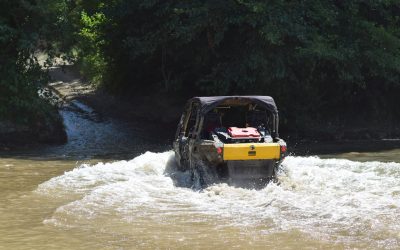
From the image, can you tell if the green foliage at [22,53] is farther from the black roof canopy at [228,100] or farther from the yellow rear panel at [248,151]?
the yellow rear panel at [248,151]

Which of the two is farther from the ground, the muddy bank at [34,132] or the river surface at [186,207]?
the muddy bank at [34,132]

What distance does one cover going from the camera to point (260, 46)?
18859 mm

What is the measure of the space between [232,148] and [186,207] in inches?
69.5

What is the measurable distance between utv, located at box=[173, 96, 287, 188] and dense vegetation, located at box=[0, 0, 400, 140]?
509 cm

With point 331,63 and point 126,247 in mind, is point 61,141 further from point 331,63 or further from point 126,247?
point 126,247

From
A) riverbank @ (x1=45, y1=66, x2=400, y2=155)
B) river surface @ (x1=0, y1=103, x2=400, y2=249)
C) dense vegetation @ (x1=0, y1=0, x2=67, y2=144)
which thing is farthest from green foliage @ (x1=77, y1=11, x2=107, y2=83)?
river surface @ (x1=0, y1=103, x2=400, y2=249)

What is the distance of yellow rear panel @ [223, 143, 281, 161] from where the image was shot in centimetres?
1138

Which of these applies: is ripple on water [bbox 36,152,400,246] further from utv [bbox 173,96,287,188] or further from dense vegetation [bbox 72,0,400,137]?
dense vegetation [bbox 72,0,400,137]

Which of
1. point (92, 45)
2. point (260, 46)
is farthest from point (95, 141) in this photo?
point (92, 45)

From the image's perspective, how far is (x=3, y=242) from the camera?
793 centimetres

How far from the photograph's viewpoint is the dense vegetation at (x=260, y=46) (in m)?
18.4

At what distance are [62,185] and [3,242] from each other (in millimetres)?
4250

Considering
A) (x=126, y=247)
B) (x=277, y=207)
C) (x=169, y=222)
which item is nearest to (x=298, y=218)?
(x=277, y=207)

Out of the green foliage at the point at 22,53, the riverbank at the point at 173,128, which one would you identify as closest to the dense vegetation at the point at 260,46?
the green foliage at the point at 22,53
